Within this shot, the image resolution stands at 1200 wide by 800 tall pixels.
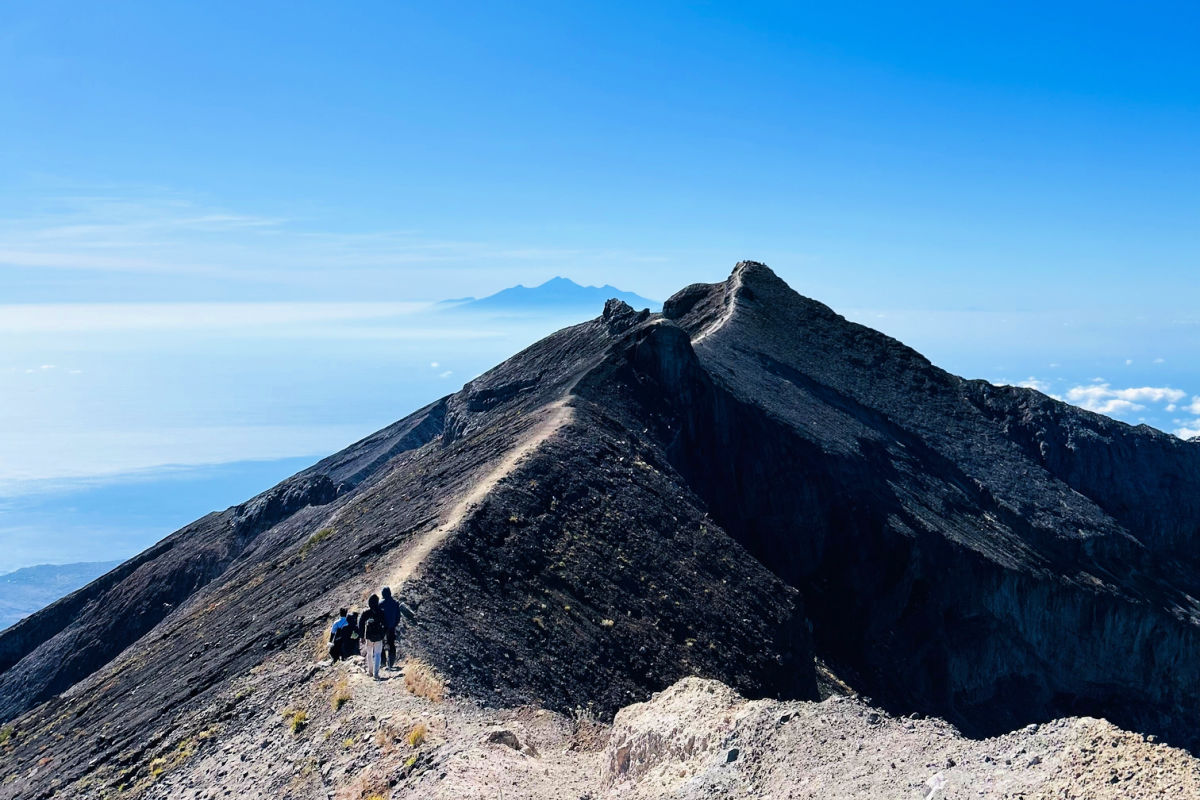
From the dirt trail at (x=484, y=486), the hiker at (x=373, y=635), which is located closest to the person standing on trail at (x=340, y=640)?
the hiker at (x=373, y=635)

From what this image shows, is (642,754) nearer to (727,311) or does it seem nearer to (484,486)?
(484,486)

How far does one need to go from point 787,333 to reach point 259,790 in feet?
186

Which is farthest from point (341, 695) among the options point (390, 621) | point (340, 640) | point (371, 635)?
point (340, 640)

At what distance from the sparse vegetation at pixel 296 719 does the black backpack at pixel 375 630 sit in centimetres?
228

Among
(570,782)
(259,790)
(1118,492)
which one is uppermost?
(1118,492)

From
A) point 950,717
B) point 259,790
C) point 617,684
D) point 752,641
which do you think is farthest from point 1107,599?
point 259,790

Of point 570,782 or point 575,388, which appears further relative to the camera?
point 575,388

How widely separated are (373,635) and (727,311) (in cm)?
5186

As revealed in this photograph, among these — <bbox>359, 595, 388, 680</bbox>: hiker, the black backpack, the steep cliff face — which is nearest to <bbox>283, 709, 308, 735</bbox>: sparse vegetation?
<bbox>359, 595, 388, 680</bbox>: hiker

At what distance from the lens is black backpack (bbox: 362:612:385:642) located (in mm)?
24484

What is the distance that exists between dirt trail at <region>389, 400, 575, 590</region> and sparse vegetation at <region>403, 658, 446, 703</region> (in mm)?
5140

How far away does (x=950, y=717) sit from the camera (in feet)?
171

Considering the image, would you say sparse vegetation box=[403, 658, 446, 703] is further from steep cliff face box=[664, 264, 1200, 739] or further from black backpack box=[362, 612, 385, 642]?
steep cliff face box=[664, 264, 1200, 739]

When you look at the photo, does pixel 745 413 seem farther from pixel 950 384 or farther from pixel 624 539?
pixel 950 384
